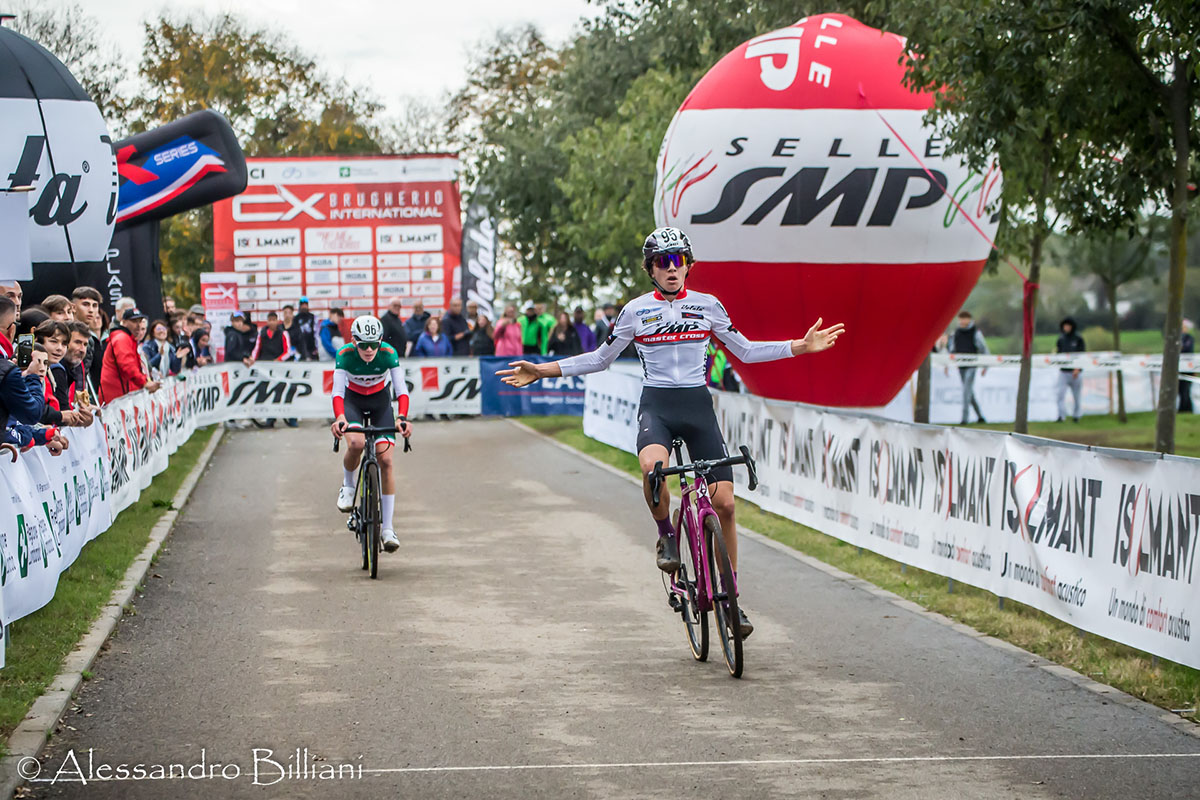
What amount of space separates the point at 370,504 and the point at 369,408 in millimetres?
931

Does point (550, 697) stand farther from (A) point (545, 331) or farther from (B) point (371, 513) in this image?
(A) point (545, 331)

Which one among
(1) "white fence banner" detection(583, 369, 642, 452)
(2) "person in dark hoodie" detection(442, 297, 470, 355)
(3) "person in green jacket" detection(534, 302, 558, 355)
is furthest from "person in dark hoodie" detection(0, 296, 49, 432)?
(2) "person in dark hoodie" detection(442, 297, 470, 355)

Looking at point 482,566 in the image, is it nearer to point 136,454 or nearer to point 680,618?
point 680,618

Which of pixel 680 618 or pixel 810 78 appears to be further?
pixel 810 78

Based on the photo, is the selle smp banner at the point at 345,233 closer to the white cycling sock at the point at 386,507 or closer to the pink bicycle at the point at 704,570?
the white cycling sock at the point at 386,507

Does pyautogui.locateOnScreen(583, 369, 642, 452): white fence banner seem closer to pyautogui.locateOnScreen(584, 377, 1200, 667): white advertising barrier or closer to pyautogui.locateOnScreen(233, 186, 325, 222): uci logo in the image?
pyautogui.locateOnScreen(584, 377, 1200, 667): white advertising barrier

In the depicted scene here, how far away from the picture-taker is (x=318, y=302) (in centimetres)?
3369

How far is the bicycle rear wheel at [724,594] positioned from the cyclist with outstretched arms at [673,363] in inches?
9.4

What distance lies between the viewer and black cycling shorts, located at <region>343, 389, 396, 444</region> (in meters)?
12.5

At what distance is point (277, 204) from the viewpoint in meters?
33.5

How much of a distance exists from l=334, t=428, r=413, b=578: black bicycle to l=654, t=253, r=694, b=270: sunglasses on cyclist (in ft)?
12.5

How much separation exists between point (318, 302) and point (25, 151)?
18.5 meters

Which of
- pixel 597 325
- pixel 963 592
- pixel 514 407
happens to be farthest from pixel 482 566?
pixel 597 325

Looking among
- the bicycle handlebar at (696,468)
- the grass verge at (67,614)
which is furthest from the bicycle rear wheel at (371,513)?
the bicycle handlebar at (696,468)
